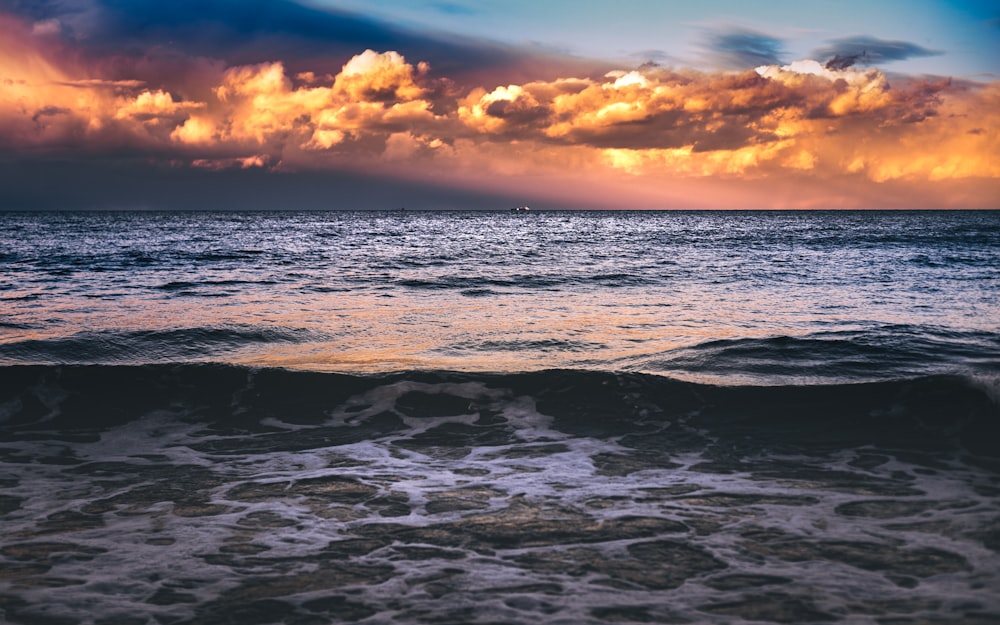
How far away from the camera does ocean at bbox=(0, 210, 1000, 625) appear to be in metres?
4.64

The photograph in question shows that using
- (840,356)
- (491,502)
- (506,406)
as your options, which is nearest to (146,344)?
(506,406)

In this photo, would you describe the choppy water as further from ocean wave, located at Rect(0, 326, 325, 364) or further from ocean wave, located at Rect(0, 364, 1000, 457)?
ocean wave, located at Rect(0, 364, 1000, 457)

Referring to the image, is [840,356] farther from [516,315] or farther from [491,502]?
[491,502]

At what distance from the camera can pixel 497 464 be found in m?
7.54

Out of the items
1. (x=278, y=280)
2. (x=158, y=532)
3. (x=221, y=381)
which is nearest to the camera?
(x=158, y=532)

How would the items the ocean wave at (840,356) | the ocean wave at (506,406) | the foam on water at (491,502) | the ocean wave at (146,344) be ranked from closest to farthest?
the foam on water at (491,502)
the ocean wave at (506,406)
the ocean wave at (840,356)
the ocean wave at (146,344)

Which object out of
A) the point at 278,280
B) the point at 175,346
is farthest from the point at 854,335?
the point at 278,280

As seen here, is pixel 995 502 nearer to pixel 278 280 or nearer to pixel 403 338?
pixel 403 338

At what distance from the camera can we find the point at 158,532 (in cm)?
562

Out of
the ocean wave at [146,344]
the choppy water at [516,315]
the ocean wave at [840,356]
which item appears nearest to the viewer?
the ocean wave at [840,356]

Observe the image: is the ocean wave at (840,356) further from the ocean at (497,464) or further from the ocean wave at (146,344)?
the ocean wave at (146,344)

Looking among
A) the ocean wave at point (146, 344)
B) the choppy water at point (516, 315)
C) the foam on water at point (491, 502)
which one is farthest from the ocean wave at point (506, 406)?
the ocean wave at point (146, 344)

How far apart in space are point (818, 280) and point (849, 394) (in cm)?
1771

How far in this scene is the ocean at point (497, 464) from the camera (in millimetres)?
4641
